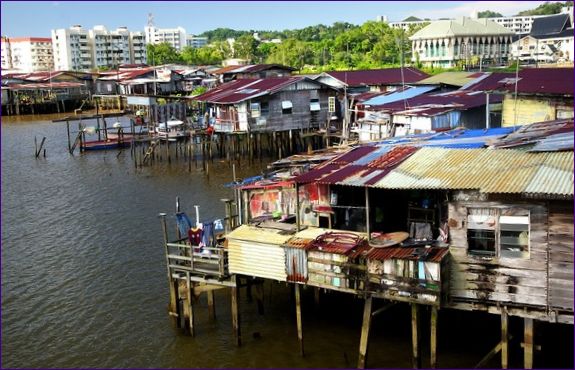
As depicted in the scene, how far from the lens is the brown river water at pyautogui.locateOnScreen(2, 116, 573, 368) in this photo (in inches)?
599

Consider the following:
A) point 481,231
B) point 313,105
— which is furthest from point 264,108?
point 481,231

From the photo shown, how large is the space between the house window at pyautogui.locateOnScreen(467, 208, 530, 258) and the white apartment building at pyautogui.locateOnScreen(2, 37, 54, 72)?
452ft

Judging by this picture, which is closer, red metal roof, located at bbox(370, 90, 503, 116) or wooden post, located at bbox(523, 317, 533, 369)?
wooden post, located at bbox(523, 317, 533, 369)

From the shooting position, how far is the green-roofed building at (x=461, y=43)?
76.5 m

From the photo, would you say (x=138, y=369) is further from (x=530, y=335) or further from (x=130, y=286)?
(x=530, y=335)

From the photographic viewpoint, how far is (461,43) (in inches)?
3034

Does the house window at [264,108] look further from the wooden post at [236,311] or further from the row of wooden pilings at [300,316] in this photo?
the wooden post at [236,311]

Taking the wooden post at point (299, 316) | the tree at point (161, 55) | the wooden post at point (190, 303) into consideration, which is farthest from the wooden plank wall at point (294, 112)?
the tree at point (161, 55)

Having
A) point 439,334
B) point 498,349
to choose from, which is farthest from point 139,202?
point 498,349

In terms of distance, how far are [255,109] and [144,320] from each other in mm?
22521

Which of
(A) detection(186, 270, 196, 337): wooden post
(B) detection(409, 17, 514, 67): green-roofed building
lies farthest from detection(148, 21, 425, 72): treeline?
(A) detection(186, 270, 196, 337): wooden post

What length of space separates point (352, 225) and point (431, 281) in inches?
143

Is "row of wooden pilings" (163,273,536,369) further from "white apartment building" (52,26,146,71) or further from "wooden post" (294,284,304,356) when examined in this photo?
"white apartment building" (52,26,146,71)

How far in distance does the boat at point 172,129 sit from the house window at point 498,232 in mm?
30562
